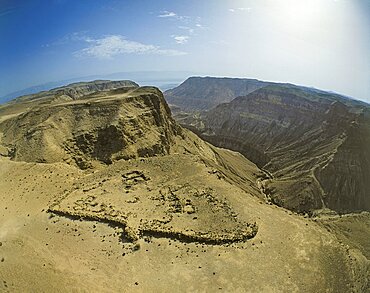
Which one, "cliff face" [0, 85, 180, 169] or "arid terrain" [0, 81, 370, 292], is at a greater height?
"cliff face" [0, 85, 180, 169]

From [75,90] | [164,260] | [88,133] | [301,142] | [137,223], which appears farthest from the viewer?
[75,90]

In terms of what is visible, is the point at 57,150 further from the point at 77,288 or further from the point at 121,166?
the point at 77,288

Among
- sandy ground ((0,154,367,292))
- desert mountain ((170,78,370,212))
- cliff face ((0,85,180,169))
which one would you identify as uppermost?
cliff face ((0,85,180,169))

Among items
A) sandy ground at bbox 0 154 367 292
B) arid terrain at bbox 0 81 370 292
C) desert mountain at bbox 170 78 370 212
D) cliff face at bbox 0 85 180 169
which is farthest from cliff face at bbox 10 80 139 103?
sandy ground at bbox 0 154 367 292

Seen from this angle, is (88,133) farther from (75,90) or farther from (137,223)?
(75,90)

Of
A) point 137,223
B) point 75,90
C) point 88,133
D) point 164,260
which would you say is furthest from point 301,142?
point 75,90

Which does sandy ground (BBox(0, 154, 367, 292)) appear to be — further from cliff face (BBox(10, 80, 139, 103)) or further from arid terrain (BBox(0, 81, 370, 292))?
cliff face (BBox(10, 80, 139, 103))
